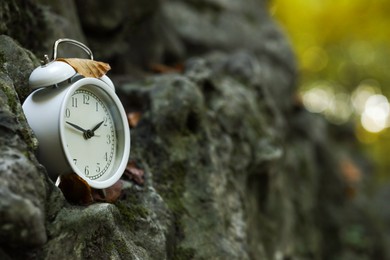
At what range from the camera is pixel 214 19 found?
7.24m

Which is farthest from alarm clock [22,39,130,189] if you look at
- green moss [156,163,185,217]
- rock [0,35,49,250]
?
green moss [156,163,185,217]

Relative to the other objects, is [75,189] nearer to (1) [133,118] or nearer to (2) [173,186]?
(2) [173,186]

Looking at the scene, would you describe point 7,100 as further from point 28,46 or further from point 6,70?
point 28,46

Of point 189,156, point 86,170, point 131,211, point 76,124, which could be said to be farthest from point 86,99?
point 189,156

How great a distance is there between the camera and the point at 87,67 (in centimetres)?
272

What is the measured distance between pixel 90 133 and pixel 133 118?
1.23 m

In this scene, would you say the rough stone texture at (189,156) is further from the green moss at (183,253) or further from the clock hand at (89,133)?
the clock hand at (89,133)

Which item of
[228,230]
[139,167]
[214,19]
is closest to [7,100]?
[139,167]

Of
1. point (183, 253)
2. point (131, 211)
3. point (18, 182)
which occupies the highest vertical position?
point (18, 182)

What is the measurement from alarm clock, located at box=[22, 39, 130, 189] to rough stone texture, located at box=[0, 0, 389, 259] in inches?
4.2

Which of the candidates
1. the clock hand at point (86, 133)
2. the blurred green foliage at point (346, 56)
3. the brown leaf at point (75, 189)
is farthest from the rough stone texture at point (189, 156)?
the blurred green foliage at point (346, 56)

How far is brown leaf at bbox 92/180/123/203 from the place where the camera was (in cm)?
279

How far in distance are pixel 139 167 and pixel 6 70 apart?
1.10m

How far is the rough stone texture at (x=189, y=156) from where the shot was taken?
2.30m
